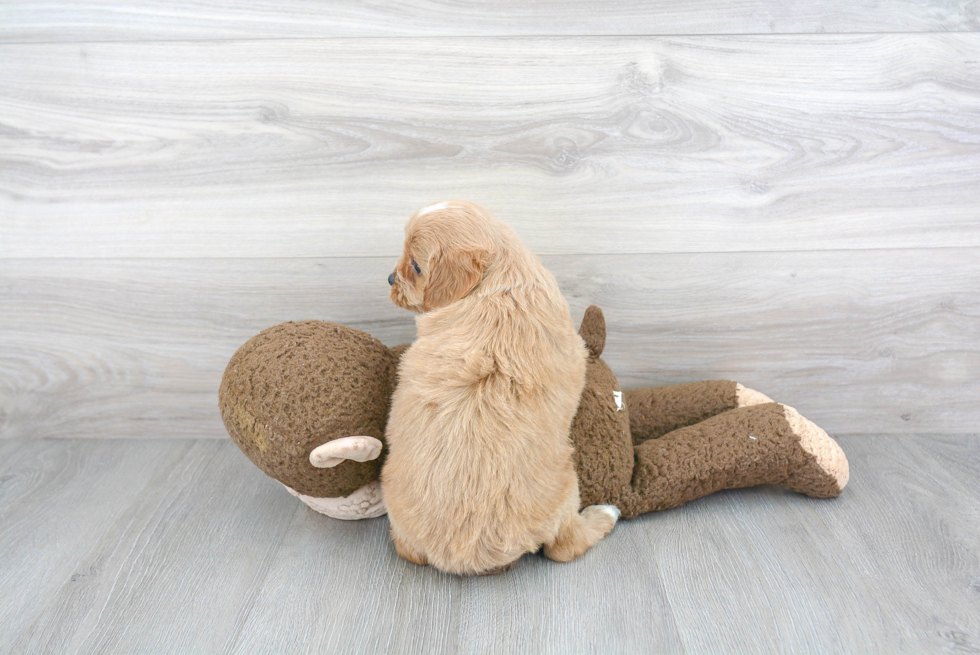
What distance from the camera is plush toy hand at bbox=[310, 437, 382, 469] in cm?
83

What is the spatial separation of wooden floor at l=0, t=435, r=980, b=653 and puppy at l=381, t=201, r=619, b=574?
0.32 ft

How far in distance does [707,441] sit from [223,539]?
0.77 m

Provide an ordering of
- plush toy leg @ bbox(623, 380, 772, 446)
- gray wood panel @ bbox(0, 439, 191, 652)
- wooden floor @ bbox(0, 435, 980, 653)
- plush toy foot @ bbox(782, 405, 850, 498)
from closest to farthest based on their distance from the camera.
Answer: wooden floor @ bbox(0, 435, 980, 653) < gray wood panel @ bbox(0, 439, 191, 652) < plush toy foot @ bbox(782, 405, 850, 498) < plush toy leg @ bbox(623, 380, 772, 446)

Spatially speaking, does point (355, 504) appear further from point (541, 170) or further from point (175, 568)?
point (541, 170)

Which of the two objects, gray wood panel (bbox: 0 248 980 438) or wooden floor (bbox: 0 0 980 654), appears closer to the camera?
wooden floor (bbox: 0 0 980 654)

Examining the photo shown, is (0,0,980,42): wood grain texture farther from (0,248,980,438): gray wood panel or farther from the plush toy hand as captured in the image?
the plush toy hand

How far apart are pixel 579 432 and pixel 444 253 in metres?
0.35

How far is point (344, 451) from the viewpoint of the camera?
0.83 meters

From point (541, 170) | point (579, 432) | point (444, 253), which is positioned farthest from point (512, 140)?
point (579, 432)

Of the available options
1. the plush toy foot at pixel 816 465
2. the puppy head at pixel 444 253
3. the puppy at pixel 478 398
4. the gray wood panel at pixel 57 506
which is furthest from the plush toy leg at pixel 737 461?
the gray wood panel at pixel 57 506

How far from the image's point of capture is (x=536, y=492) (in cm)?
82

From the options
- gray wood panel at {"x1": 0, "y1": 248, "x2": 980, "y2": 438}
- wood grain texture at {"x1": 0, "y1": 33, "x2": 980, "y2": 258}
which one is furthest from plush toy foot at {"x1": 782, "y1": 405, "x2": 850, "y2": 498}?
wood grain texture at {"x1": 0, "y1": 33, "x2": 980, "y2": 258}

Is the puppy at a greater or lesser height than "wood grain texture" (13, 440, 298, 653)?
greater

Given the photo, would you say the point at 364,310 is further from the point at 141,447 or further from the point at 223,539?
the point at 141,447
